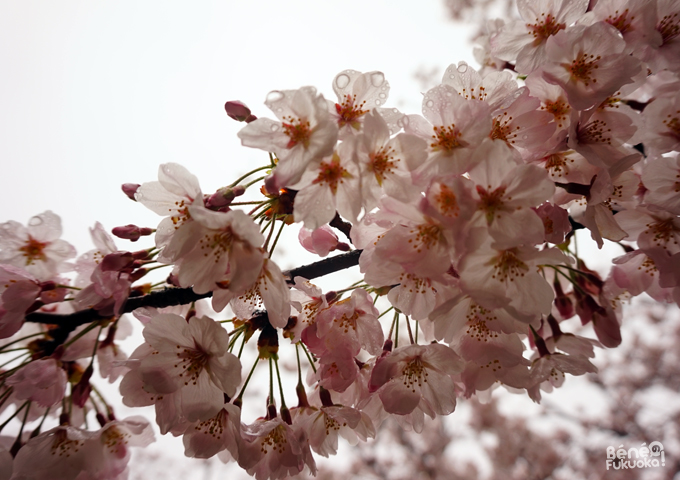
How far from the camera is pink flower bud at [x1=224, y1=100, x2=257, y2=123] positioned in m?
0.83

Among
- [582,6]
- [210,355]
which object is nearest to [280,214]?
[210,355]

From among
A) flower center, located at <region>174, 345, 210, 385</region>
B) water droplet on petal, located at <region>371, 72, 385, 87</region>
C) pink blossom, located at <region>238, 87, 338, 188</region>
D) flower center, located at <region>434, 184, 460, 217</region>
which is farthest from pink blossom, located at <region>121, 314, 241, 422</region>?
water droplet on petal, located at <region>371, 72, 385, 87</region>

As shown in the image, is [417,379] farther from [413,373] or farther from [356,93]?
[356,93]

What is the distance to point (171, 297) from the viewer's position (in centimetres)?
93

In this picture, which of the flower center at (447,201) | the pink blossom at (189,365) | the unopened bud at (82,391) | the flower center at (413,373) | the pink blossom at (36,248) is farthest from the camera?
the pink blossom at (36,248)

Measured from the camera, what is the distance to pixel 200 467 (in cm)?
798

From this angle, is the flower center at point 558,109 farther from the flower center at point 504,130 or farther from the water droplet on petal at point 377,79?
the water droplet on petal at point 377,79

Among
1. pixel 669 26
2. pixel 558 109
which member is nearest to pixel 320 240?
pixel 558 109

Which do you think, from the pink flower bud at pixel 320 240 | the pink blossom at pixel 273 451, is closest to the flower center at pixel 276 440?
the pink blossom at pixel 273 451

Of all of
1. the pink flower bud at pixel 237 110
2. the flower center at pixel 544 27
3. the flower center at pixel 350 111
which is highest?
the flower center at pixel 544 27

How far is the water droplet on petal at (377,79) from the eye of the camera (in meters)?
0.81

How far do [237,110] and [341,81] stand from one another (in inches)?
8.6

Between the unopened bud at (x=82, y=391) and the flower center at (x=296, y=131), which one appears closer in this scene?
the flower center at (x=296, y=131)

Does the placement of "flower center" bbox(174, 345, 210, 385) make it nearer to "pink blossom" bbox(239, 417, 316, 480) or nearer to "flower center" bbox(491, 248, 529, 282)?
"pink blossom" bbox(239, 417, 316, 480)
